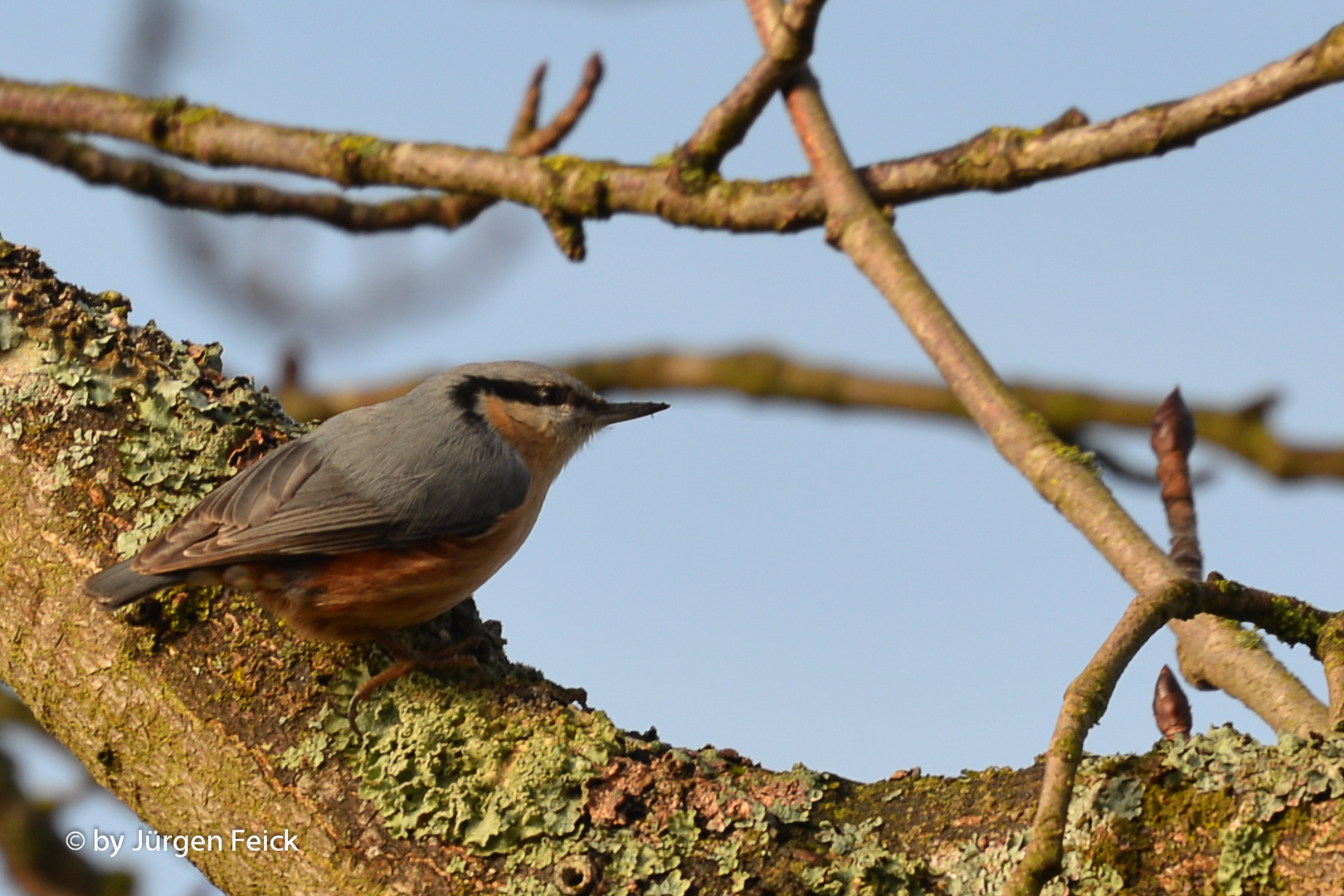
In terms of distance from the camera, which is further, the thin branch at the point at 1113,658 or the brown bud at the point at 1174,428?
the brown bud at the point at 1174,428

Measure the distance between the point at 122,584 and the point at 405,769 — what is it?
23.9 inches

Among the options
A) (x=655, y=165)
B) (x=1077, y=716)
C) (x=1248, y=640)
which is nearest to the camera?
(x=1077, y=716)

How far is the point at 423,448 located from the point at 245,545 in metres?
0.56

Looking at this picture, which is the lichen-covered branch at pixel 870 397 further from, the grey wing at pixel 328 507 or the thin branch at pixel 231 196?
the grey wing at pixel 328 507

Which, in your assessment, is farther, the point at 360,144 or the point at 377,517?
the point at 360,144

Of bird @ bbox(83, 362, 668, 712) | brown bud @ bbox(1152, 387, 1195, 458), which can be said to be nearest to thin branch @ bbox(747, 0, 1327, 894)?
brown bud @ bbox(1152, 387, 1195, 458)

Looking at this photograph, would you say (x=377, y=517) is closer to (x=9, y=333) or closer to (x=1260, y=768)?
(x=9, y=333)

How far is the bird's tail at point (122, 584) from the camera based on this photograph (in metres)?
2.19

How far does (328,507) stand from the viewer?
8.84 ft

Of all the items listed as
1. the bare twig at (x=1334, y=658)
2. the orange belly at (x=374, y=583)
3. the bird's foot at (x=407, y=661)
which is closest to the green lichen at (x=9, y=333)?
the orange belly at (x=374, y=583)

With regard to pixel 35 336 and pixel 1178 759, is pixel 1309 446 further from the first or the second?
pixel 35 336

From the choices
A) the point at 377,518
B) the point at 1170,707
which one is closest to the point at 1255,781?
the point at 1170,707

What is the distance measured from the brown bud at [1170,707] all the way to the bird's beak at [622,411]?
153 cm

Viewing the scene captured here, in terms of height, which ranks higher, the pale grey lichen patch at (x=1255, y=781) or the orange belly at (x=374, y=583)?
the orange belly at (x=374, y=583)
